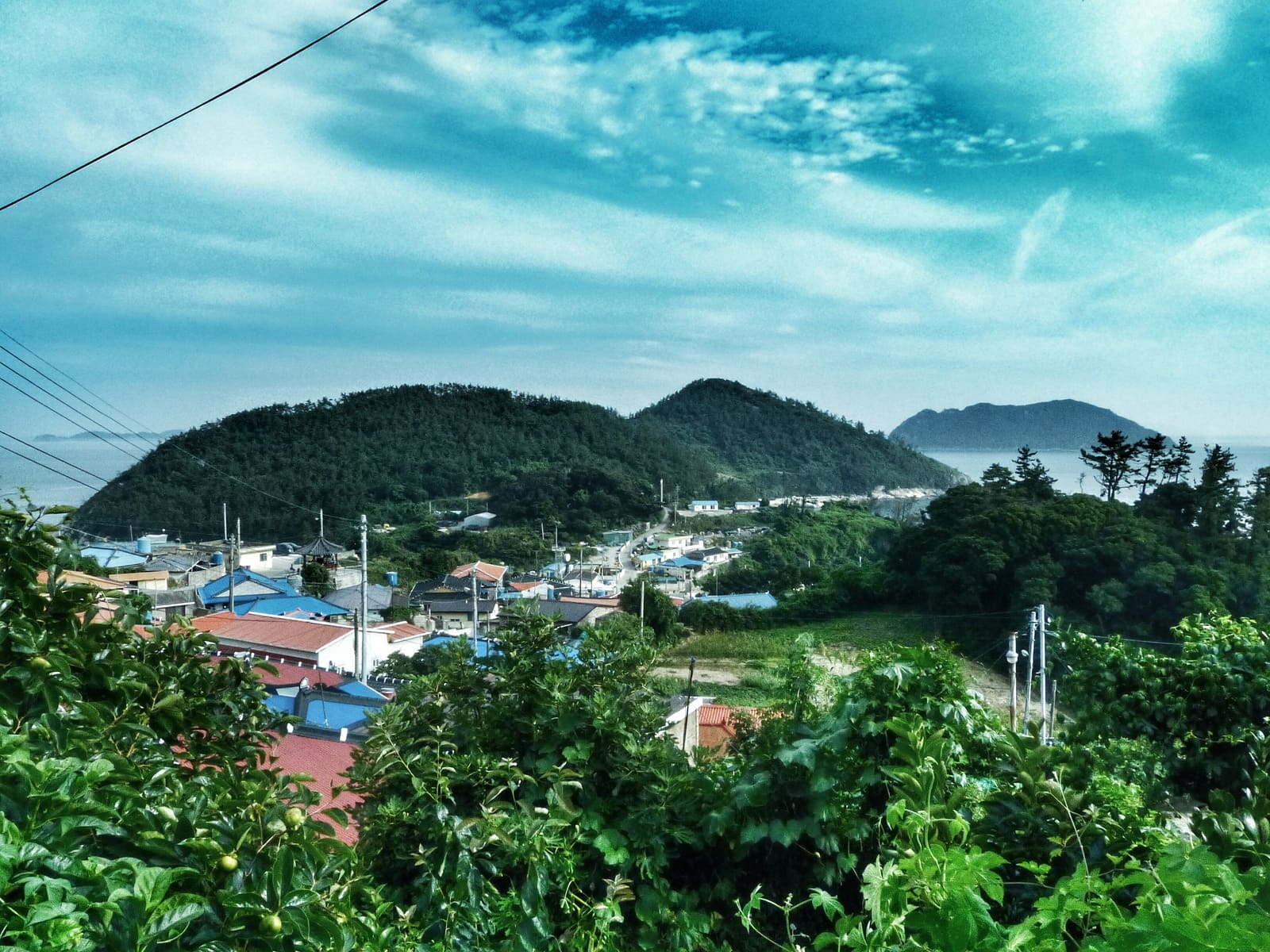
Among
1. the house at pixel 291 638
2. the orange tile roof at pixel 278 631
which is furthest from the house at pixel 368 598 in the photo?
the house at pixel 291 638

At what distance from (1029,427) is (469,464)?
26405mm

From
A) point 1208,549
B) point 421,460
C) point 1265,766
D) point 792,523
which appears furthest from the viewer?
point 421,460

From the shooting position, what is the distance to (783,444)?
2231 inches

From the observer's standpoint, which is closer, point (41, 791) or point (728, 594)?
point (41, 791)

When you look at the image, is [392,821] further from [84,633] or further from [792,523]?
[792,523]

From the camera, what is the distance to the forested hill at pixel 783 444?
5175 centimetres

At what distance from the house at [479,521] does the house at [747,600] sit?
560 inches

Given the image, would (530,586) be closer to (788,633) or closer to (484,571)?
(484,571)

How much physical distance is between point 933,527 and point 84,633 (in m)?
19.5

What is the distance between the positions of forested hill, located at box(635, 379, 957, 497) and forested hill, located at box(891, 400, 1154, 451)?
10452 millimetres

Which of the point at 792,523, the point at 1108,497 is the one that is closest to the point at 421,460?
the point at 792,523

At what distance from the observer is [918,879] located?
2.22ft

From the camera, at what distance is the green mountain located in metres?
31.2

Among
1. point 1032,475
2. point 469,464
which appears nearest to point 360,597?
point 1032,475
